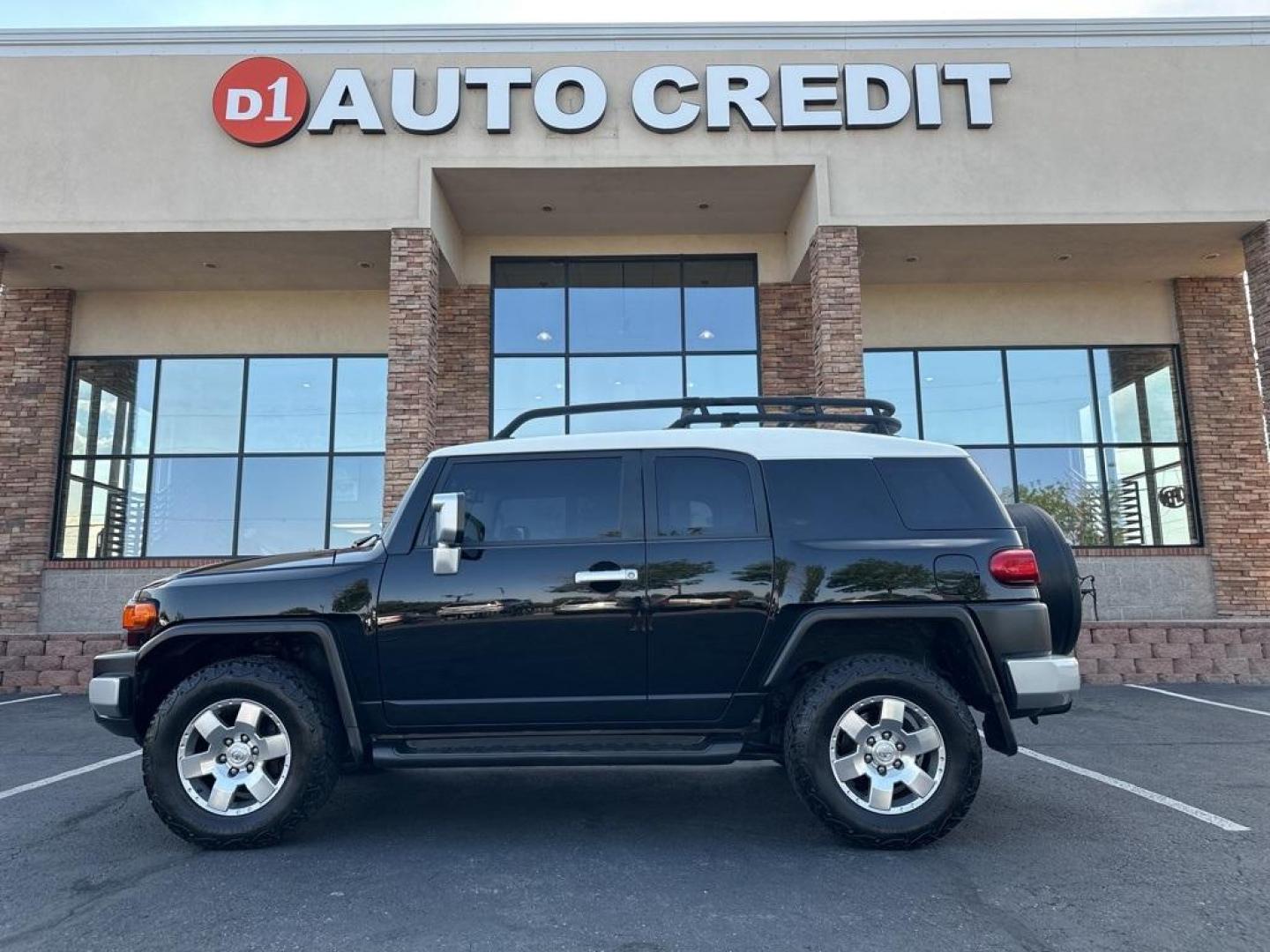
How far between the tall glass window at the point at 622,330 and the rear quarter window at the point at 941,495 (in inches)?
365

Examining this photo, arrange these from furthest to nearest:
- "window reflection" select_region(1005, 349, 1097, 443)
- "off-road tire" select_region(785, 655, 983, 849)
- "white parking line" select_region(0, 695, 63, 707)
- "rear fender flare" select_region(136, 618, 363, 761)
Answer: "window reflection" select_region(1005, 349, 1097, 443)
"white parking line" select_region(0, 695, 63, 707)
"rear fender flare" select_region(136, 618, 363, 761)
"off-road tire" select_region(785, 655, 983, 849)

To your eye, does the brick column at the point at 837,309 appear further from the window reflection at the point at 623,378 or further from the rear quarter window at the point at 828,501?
the rear quarter window at the point at 828,501

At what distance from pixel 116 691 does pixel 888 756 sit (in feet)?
12.6

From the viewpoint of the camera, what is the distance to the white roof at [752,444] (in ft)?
14.2

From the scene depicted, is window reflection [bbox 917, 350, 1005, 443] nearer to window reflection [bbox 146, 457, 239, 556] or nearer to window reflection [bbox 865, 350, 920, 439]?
window reflection [bbox 865, 350, 920, 439]

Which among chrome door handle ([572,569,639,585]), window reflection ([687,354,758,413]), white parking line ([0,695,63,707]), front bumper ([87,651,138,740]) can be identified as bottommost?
white parking line ([0,695,63,707])

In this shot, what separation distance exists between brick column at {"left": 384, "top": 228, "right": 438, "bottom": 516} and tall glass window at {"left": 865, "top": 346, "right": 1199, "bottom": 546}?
7.56 m

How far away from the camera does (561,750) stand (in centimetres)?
394

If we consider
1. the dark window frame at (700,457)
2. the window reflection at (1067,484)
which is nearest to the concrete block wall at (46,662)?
the dark window frame at (700,457)

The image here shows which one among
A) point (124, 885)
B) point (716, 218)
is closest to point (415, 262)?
point (716, 218)

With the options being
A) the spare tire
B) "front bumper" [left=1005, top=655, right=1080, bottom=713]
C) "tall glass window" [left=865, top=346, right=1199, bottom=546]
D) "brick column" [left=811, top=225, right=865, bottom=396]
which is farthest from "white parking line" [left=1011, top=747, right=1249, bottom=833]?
"tall glass window" [left=865, top=346, right=1199, bottom=546]

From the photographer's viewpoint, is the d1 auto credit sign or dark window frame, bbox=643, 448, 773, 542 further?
the d1 auto credit sign

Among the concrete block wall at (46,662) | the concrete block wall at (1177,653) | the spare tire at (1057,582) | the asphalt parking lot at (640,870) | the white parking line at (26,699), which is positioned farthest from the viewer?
the concrete block wall at (46,662)

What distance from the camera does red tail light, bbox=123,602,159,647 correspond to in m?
4.15
